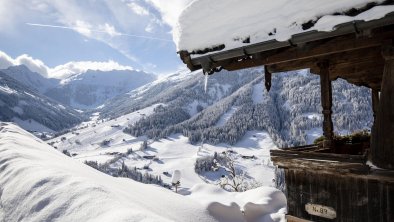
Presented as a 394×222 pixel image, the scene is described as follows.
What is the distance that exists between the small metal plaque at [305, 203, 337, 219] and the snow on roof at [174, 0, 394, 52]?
2738 millimetres

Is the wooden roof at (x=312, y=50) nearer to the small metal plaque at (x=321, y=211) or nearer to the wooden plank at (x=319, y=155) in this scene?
the wooden plank at (x=319, y=155)

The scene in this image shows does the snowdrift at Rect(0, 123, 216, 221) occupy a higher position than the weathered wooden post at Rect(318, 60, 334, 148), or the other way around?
the weathered wooden post at Rect(318, 60, 334, 148)

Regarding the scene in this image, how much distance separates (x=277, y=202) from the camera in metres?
11.2

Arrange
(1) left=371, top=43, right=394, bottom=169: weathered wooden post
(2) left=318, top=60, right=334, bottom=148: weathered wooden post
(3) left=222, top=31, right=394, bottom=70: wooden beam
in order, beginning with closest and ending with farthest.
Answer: (1) left=371, top=43, right=394, bottom=169: weathered wooden post
(3) left=222, top=31, right=394, bottom=70: wooden beam
(2) left=318, top=60, right=334, bottom=148: weathered wooden post

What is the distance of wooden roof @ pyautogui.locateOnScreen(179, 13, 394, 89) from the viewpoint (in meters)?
4.41

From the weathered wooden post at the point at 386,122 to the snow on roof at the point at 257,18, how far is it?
87 cm

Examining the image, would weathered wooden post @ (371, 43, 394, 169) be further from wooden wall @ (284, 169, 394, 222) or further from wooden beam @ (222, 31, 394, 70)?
wooden wall @ (284, 169, 394, 222)

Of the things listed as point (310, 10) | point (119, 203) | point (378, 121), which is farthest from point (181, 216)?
point (310, 10)

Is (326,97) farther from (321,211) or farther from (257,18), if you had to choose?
(257,18)

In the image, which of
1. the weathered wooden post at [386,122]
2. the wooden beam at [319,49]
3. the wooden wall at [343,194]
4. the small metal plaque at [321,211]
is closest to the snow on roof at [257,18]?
the wooden beam at [319,49]

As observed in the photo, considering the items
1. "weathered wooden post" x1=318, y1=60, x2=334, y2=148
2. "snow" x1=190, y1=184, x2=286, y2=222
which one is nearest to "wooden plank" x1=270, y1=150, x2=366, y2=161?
"weathered wooden post" x1=318, y1=60, x2=334, y2=148

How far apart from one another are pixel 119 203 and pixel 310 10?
3.27 m

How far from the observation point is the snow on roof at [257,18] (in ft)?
14.0

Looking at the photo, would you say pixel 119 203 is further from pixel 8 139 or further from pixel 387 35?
pixel 8 139
